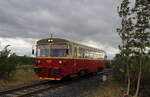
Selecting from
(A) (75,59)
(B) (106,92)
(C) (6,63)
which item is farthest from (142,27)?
(C) (6,63)

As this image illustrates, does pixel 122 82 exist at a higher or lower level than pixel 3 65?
lower

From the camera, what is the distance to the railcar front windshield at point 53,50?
484 inches

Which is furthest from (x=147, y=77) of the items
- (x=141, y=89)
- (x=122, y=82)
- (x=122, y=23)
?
(x=122, y=23)

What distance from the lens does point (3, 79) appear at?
12.5 m

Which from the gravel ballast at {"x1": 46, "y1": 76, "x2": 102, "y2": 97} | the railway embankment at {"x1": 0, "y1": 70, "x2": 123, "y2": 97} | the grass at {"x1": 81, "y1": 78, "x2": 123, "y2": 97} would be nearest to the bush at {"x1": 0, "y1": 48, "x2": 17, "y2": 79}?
the railway embankment at {"x1": 0, "y1": 70, "x2": 123, "y2": 97}

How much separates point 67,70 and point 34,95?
4.07 metres

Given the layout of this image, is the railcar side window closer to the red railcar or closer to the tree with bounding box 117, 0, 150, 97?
the red railcar

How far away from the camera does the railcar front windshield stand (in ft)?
40.4

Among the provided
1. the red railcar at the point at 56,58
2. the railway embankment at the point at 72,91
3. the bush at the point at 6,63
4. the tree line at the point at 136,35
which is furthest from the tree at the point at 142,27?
the bush at the point at 6,63

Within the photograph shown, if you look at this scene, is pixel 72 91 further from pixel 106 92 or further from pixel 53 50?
pixel 53 50

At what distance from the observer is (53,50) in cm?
1260

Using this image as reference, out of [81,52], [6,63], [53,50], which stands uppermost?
[53,50]

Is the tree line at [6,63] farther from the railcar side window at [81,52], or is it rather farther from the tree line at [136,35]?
the tree line at [136,35]

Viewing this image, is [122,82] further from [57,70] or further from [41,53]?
[41,53]
